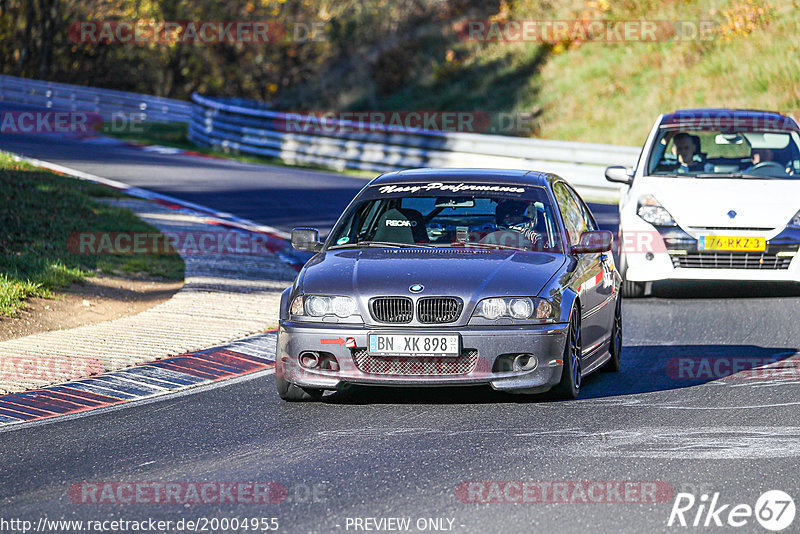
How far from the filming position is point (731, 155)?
45.6 ft

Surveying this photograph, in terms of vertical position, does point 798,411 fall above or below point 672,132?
below

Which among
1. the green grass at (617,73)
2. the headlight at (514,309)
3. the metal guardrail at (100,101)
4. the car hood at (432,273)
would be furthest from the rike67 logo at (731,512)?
the metal guardrail at (100,101)

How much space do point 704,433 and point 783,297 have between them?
6.36m

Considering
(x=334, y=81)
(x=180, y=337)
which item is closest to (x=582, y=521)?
(x=180, y=337)

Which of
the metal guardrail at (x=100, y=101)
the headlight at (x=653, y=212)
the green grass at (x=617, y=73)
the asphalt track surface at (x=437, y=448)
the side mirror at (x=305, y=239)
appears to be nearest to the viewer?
the asphalt track surface at (x=437, y=448)

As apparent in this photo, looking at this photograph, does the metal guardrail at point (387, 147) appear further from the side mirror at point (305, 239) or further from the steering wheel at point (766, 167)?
the side mirror at point (305, 239)

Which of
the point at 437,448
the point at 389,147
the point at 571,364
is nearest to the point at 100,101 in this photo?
the point at 389,147

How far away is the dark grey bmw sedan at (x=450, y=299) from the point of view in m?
7.90

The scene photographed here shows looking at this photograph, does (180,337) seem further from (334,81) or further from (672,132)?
(334,81)

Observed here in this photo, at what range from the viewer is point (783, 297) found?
13.3 m

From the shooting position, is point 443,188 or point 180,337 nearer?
point 443,188

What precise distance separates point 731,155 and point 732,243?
157 centimetres

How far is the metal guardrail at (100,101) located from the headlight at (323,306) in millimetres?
31237

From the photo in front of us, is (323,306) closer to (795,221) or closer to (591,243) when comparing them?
(591,243)
